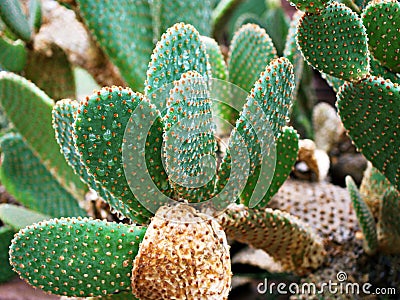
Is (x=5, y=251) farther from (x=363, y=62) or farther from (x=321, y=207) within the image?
(x=363, y=62)

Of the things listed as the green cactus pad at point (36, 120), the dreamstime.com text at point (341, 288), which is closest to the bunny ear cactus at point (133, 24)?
the green cactus pad at point (36, 120)

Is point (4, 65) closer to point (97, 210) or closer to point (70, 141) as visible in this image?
point (97, 210)

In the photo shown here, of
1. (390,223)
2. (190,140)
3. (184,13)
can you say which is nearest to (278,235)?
(390,223)

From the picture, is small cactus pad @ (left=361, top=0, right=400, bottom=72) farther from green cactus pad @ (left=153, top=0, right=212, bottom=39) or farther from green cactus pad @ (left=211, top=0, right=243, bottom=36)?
green cactus pad @ (left=211, top=0, right=243, bottom=36)

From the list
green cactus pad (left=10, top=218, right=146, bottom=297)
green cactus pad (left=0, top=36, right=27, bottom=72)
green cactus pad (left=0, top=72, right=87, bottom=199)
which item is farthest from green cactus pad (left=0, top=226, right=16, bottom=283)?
green cactus pad (left=10, top=218, right=146, bottom=297)

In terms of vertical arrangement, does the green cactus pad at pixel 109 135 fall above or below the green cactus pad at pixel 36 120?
above

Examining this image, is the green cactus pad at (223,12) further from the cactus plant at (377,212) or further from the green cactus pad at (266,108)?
the green cactus pad at (266,108)
